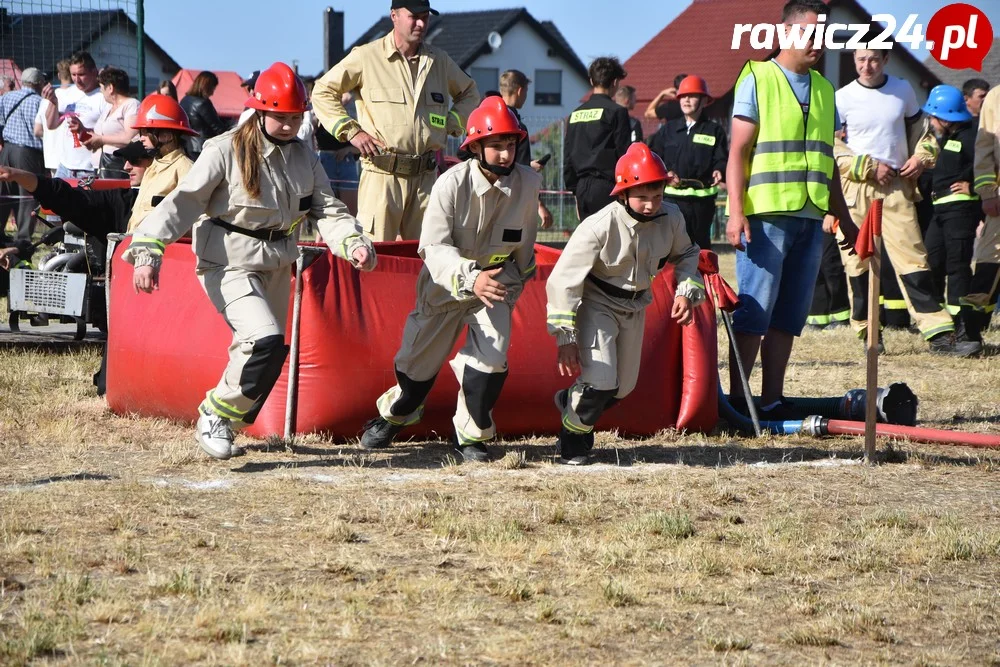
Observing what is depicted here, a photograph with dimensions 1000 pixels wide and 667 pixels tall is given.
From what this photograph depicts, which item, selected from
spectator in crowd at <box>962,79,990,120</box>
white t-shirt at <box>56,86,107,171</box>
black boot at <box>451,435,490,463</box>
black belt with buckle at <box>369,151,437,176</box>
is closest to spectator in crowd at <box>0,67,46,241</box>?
white t-shirt at <box>56,86,107,171</box>

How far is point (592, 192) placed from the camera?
11.4m

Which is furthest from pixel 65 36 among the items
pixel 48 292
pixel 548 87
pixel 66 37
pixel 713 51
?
pixel 548 87

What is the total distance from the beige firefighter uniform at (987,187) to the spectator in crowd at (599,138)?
9.36 ft

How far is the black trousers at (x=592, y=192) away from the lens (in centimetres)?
1138

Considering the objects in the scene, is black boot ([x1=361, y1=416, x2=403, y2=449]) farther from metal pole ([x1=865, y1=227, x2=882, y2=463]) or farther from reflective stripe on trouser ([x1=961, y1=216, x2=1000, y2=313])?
reflective stripe on trouser ([x1=961, y1=216, x2=1000, y2=313])

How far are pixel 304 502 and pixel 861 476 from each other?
263 centimetres

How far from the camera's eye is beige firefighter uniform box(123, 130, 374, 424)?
20.5 ft

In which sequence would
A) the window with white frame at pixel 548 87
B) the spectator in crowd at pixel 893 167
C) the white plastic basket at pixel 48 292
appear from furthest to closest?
the window with white frame at pixel 548 87, the spectator in crowd at pixel 893 167, the white plastic basket at pixel 48 292

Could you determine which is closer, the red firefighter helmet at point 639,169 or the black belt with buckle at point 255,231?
the red firefighter helmet at point 639,169

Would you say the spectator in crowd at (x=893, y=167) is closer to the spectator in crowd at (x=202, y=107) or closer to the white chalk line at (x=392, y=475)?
the white chalk line at (x=392, y=475)

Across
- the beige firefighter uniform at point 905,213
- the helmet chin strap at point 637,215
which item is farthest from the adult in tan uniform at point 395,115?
the beige firefighter uniform at point 905,213

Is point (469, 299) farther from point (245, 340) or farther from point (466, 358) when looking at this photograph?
point (245, 340)

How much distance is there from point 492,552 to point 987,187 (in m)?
7.59

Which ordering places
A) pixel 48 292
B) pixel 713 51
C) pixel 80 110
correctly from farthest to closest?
pixel 713 51, pixel 80 110, pixel 48 292
